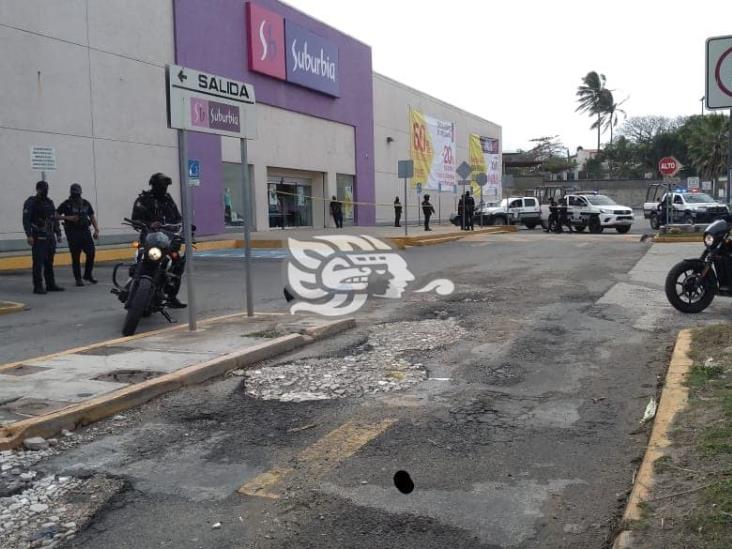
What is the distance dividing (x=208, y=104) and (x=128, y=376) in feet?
10.9

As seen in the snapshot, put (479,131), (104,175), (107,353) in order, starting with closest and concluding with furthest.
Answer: (107,353) < (104,175) < (479,131)

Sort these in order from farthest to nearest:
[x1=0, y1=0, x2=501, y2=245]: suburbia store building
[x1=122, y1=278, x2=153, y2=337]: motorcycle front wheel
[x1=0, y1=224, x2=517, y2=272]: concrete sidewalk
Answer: [x1=0, y1=0, x2=501, y2=245]: suburbia store building, [x1=0, y1=224, x2=517, y2=272]: concrete sidewalk, [x1=122, y1=278, x2=153, y2=337]: motorcycle front wheel

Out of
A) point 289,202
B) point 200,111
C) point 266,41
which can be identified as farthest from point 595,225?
point 200,111

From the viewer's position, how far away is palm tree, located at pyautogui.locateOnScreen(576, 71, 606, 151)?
288 ft

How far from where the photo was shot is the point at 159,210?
916 centimetres

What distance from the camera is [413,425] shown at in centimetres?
468

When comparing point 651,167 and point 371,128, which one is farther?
point 651,167

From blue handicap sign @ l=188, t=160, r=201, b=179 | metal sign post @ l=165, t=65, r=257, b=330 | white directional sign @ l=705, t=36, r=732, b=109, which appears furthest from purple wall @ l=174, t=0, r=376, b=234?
white directional sign @ l=705, t=36, r=732, b=109

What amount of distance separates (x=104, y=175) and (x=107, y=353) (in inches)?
566

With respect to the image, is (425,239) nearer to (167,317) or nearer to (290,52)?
(290,52)

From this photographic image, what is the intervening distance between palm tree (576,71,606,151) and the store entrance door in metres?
67.6

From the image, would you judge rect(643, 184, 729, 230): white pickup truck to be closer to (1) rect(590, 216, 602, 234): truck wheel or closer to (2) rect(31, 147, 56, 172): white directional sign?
(1) rect(590, 216, 602, 234): truck wheel

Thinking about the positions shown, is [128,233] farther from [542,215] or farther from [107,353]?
[542,215]

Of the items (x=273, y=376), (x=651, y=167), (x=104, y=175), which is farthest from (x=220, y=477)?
(x=651, y=167)
